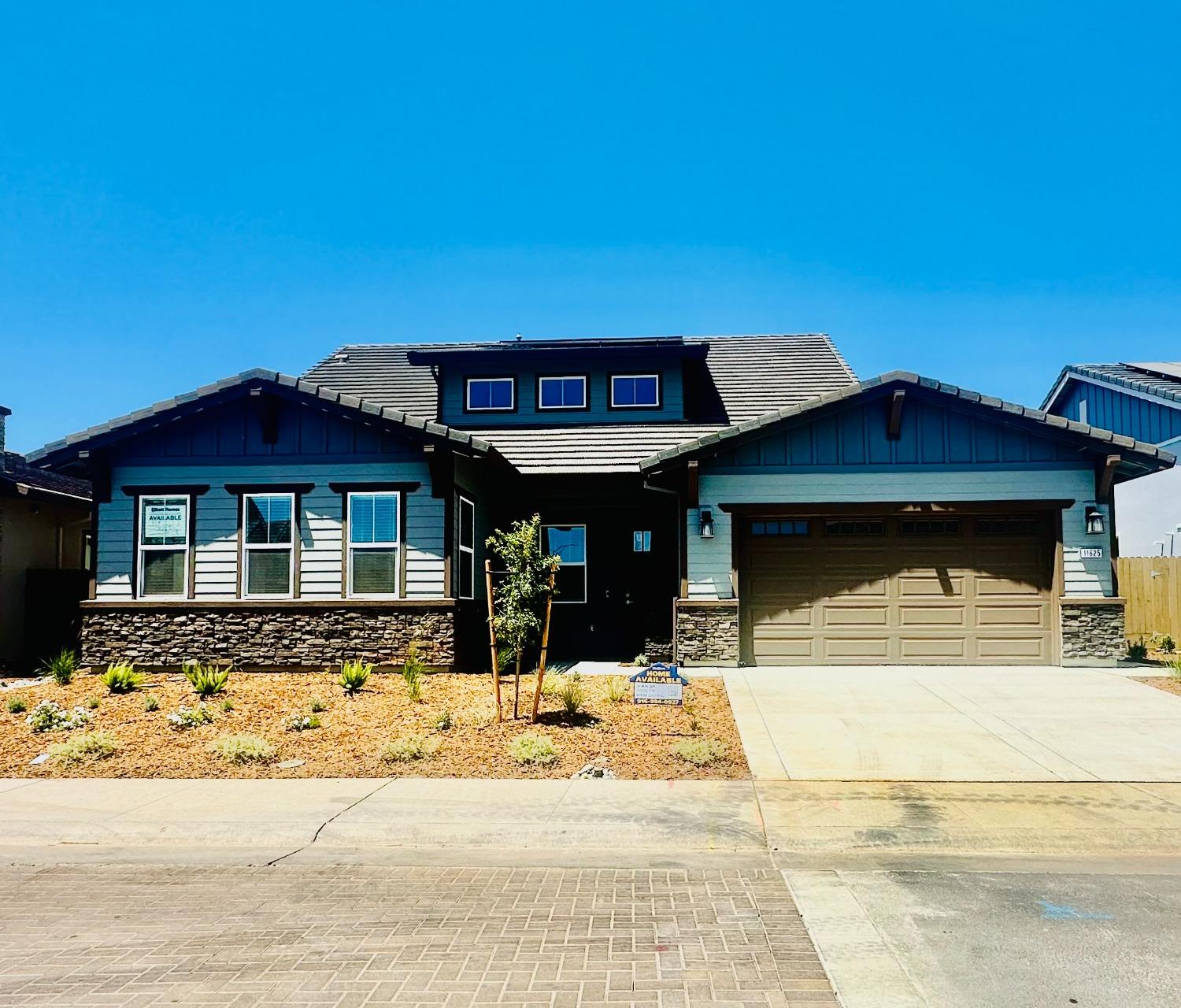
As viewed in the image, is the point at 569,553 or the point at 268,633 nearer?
the point at 268,633

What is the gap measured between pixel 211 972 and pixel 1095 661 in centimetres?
1477

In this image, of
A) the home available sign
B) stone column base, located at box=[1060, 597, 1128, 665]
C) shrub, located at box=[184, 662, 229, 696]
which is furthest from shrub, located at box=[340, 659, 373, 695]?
stone column base, located at box=[1060, 597, 1128, 665]

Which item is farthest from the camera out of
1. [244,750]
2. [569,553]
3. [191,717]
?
[569,553]

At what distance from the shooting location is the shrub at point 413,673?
482 inches

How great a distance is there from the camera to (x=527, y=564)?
10.8 m

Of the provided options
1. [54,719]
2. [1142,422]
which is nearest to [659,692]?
[54,719]

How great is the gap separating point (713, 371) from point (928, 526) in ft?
25.1

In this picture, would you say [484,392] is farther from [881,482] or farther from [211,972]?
[211,972]

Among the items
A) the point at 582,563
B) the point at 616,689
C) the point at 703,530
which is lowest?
the point at 616,689

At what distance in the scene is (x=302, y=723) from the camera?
10.7 m

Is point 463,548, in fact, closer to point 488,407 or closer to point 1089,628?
point 488,407

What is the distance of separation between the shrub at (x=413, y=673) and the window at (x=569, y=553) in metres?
4.41

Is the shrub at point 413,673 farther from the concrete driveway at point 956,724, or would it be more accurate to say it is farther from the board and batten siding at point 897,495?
the board and batten siding at point 897,495

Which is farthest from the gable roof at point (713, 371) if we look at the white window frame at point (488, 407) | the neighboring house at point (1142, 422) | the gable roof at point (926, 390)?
the neighboring house at point (1142, 422)
